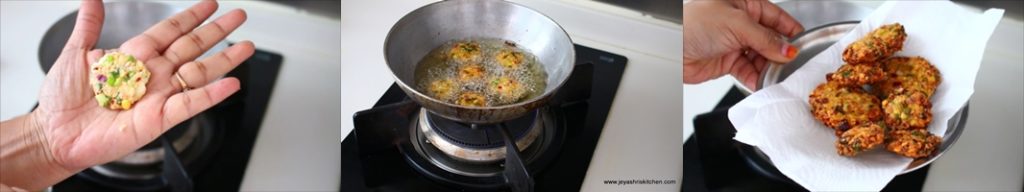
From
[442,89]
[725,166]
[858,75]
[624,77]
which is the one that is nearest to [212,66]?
[442,89]

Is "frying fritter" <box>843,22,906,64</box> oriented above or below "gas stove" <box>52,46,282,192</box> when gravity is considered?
above

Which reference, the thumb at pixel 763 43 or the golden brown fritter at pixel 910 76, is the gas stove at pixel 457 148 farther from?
the golden brown fritter at pixel 910 76

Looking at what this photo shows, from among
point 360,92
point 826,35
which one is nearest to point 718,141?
point 826,35

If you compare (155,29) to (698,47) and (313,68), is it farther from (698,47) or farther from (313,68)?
(698,47)

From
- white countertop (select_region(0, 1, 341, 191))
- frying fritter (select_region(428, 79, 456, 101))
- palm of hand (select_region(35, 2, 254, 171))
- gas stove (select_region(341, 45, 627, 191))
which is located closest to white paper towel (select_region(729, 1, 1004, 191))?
gas stove (select_region(341, 45, 627, 191))

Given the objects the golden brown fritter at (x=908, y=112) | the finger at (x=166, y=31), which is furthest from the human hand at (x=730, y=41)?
the finger at (x=166, y=31)

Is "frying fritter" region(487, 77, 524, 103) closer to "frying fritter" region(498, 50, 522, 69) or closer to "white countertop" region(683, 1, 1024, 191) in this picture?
"frying fritter" region(498, 50, 522, 69)
